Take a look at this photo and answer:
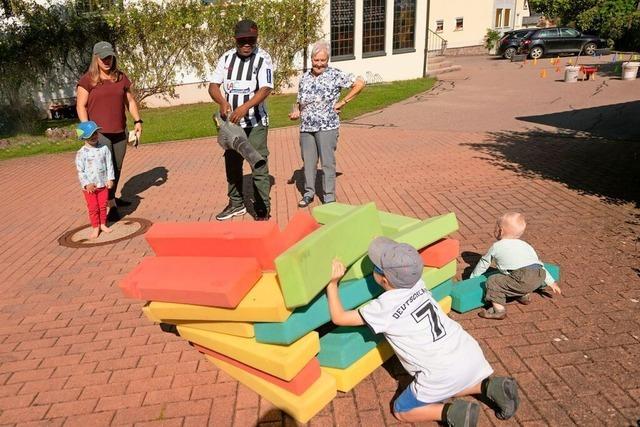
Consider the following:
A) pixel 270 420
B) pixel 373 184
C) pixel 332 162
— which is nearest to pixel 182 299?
pixel 270 420

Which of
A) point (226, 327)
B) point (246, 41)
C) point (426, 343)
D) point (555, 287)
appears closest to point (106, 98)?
point (246, 41)

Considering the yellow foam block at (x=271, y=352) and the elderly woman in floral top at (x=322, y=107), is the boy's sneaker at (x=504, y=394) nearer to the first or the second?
the yellow foam block at (x=271, y=352)

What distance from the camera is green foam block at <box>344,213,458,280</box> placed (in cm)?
310

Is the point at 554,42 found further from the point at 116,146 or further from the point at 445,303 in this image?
the point at 445,303

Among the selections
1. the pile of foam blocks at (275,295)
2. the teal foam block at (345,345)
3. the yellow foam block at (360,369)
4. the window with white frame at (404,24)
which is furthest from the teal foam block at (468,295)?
the window with white frame at (404,24)

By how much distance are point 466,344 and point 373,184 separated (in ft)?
15.7

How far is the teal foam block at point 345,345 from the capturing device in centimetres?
296

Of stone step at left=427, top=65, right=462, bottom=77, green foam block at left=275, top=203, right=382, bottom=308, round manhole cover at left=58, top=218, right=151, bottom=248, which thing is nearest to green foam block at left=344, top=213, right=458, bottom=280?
green foam block at left=275, top=203, right=382, bottom=308

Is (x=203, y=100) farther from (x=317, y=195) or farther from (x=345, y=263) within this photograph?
(x=345, y=263)

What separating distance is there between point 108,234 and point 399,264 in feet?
14.7

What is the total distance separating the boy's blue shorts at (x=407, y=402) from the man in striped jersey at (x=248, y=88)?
3429 mm

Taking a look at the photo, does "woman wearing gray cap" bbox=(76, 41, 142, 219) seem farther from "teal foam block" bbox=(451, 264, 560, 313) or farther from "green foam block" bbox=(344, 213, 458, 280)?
"teal foam block" bbox=(451, 264, 560, 313)

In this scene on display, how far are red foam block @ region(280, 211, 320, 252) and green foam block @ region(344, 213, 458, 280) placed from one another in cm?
43

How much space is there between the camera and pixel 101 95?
580 centimetres
